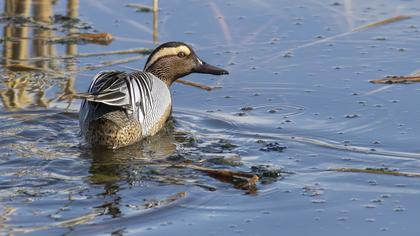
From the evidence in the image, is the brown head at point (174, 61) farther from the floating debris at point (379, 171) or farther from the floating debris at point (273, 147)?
the floating debris at point (379, 171)

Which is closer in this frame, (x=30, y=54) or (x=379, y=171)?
(x=379, y=171)

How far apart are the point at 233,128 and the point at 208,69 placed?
1.05 metres

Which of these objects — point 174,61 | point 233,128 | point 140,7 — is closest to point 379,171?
point 233,128

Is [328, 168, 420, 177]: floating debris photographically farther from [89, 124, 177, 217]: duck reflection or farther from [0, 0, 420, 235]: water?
[89, 124, 177, 217]: duck reflection

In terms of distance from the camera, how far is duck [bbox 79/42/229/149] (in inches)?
356

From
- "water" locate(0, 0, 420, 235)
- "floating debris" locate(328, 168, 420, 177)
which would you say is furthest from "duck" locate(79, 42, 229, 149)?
"floating debris" locate(328, 168, 420, 177)

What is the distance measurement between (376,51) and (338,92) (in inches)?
47.8

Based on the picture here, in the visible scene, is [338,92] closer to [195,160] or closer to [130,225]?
[195,160]

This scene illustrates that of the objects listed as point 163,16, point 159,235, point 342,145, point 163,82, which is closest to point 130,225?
point 159,235

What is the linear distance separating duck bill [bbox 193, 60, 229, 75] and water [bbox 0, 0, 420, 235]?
0.18 metres

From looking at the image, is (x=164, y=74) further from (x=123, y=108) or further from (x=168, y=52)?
(x=123, y=108)

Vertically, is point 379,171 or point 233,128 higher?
point 233,128

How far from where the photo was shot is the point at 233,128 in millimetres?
9297

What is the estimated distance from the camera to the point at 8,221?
22.9 feet
